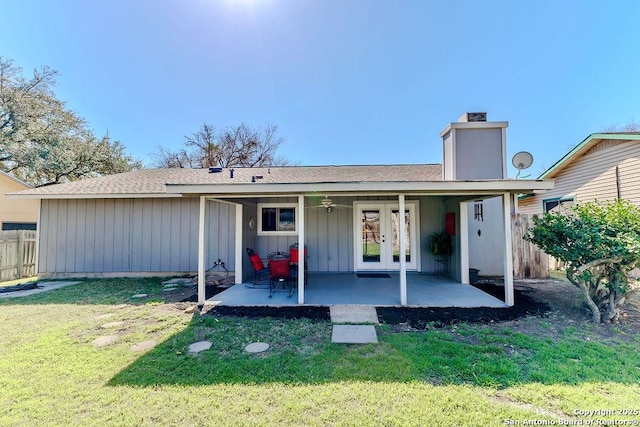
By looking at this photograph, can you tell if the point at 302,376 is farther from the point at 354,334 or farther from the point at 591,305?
the point at 591,305

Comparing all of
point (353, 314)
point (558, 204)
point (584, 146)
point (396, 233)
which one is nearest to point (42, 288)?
point (353, 314)

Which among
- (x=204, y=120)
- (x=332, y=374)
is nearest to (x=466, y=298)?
(x=332, y=374)

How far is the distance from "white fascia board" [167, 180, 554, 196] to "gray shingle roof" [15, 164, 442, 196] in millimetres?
2625

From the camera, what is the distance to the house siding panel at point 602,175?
7.41 m

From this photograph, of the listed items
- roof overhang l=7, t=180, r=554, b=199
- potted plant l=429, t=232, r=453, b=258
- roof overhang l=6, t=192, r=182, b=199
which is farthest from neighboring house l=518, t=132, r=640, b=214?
roof overhang l=6, t=192, r=182, b=199

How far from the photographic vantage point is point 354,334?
390 centimetres

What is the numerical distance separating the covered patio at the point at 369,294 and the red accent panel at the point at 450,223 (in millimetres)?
1307

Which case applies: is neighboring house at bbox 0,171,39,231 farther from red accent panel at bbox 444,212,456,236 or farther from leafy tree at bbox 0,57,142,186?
red accent panel at bbox 444,212,456,236

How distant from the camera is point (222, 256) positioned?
7953 millimetres

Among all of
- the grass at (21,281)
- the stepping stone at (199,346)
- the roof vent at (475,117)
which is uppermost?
the roof vent at (475,117)

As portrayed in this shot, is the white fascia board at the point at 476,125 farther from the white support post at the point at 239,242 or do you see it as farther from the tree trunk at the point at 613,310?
the white support post at the point at 239,242

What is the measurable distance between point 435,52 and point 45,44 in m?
18.5

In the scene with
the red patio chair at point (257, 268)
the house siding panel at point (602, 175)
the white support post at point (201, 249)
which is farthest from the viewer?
the house siding panel at point (602, 175)

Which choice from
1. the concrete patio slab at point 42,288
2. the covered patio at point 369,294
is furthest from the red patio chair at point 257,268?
the concrete patio slab at point 42,288
